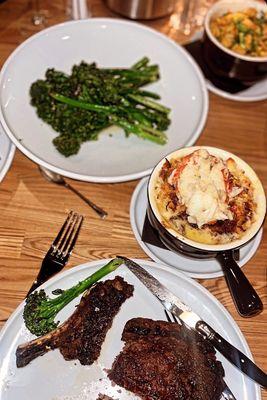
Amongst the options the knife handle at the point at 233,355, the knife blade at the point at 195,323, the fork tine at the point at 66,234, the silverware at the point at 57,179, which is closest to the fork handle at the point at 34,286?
the fork tine at the point at 66,234

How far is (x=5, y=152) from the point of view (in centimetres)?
192

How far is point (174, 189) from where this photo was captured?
1639 millimetres

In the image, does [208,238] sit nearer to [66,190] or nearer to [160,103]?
[66,190]

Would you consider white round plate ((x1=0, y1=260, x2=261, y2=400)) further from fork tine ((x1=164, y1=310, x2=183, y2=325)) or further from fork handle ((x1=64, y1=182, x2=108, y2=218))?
fork handle ((x1=64, y1=182, x2=108, y2=218))

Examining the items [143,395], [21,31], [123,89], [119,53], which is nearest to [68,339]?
[143,395]

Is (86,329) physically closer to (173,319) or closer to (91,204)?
(173,319)

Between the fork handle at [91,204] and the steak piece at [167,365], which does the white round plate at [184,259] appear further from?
the steak piece at [167,365]

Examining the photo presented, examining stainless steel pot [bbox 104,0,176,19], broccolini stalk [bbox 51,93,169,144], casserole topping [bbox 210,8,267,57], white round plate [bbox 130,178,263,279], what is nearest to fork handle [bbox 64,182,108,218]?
white round plate [bbox 130,178,263,279]

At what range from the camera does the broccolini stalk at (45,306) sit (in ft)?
4.82

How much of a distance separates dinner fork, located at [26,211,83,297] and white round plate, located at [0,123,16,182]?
319 millimetres

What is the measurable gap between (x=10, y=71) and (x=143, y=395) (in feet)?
4.74

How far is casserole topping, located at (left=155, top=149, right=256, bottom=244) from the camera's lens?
1562 millimetres

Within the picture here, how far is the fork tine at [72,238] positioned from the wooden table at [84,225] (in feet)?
0.08

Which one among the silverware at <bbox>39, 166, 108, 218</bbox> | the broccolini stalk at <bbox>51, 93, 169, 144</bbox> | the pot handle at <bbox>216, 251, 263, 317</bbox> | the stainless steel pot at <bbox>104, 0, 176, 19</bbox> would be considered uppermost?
the stainless steel pot at <bbox>104, 0, 176, 19</bbox>
